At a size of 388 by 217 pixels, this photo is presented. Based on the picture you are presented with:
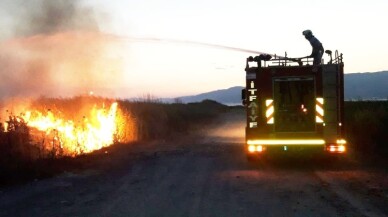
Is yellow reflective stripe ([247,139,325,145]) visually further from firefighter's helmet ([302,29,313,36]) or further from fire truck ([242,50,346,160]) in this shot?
firefighter's helmet ([302,29,313,36])

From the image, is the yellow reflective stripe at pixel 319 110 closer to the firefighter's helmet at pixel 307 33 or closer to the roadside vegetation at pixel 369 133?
the firefighter's helmet at pixel 307 33

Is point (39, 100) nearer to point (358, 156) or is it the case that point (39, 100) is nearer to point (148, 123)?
point (148, 123)

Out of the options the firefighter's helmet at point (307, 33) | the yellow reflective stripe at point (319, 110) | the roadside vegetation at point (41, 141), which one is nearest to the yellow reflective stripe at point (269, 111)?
the yellow reflective stripe at point (319, 110)

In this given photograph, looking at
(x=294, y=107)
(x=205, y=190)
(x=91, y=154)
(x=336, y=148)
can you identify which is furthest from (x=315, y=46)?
(x=91, y=154)

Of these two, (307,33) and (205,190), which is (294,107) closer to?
(307,33)

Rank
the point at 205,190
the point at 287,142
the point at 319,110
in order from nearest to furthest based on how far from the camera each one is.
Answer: the point at 205,190 < the point at 319,110 < the point at 287,142

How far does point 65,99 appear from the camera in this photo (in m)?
33.8

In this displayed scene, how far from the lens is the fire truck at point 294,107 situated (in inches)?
613

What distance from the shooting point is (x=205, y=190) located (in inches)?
470

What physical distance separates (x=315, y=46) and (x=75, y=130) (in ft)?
33.7

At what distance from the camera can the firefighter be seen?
16.5 metres

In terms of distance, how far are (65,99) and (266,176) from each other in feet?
72.4

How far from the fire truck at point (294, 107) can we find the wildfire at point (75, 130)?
648 cm

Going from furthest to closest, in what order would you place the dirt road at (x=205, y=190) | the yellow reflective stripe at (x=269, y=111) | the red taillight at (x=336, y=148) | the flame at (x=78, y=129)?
the flame at (x=78, y=129), the yellow reflective stripe at (x=269, y=111), the red taillight at (x=336, y=148), the dirt road at (x=205, y=190)
